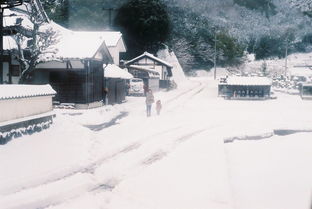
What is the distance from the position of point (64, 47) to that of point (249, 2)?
80569 mm

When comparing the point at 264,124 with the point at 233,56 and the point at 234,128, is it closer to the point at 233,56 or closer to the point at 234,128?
the point at 234,128

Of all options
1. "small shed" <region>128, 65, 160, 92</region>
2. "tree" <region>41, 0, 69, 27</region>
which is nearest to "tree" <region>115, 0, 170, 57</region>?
"tree" <region>41, 0, 69, 27</region>

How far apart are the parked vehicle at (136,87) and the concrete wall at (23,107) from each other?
21.0 metres

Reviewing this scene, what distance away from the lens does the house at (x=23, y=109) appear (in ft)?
38.5

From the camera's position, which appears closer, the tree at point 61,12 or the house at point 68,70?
the house at point 68,70

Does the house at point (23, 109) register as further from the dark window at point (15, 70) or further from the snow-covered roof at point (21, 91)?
the dark window at point (15, 70)

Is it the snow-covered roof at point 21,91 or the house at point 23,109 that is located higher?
the snow-covered roof at point 21,91

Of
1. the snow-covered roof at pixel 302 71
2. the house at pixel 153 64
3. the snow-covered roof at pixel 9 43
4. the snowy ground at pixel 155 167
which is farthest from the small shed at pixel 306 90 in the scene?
the snow-covered roof at pixel 9 43

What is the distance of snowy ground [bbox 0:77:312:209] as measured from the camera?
26.3ft

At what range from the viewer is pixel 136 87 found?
1438 inches

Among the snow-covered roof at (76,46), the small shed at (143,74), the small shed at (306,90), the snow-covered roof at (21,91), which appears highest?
the snow-covered roof at (76,46)

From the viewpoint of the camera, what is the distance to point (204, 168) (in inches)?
417

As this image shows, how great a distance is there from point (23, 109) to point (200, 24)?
6128 centimetres

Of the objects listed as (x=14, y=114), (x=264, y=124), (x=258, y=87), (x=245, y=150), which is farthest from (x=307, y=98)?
(x=14, y=114)
